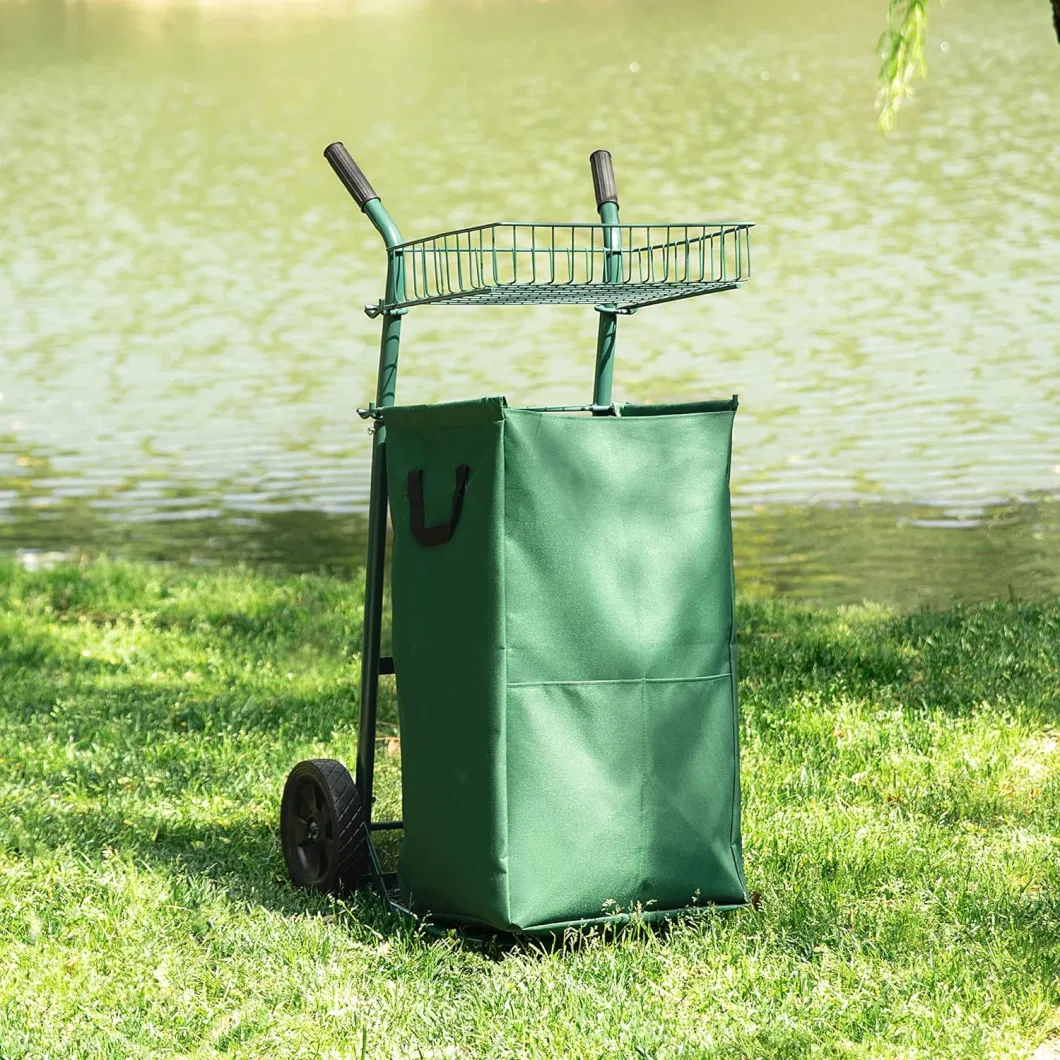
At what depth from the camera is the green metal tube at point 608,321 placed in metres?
4.18

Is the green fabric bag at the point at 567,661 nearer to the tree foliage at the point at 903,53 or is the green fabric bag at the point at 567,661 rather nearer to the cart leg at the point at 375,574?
the cart leg at the point at 375,574

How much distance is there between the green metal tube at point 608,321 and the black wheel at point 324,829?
117 centimetres

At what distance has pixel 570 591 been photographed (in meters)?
3.75

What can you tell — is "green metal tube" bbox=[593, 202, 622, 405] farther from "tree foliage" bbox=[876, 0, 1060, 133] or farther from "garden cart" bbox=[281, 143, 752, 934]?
"tree foliage" bbox=[876, 0, 1060, 133]

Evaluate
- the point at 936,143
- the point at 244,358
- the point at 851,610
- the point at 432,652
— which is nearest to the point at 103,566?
the point at 851,610

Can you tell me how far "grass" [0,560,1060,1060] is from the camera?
3479 mm

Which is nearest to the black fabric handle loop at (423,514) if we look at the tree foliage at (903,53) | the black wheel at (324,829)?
the black wheel at (324,829)

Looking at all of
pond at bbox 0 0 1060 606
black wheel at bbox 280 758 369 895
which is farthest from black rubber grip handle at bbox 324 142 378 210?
pond at bbox 0 0 1060 606

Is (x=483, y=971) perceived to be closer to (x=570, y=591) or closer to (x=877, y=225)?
(x=570, y=591)

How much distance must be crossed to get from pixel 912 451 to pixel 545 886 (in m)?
9.31

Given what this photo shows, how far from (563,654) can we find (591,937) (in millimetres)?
659

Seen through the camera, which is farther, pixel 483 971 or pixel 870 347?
pixel 870 347

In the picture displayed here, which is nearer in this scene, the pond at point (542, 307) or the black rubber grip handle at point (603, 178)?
the black rubber grip handle at point (603, 178)

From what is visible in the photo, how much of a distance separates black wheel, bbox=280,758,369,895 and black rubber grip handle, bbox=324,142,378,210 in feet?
4.80
